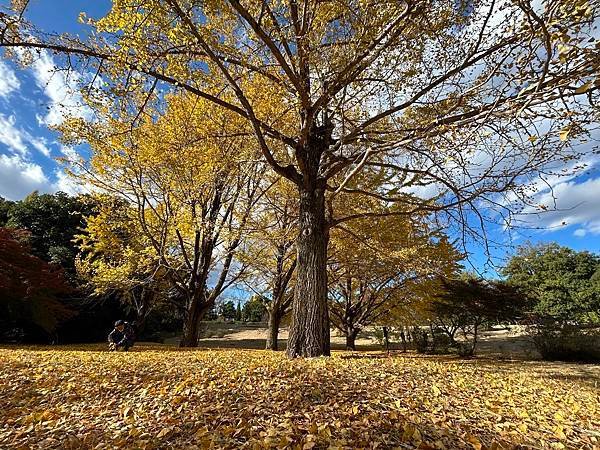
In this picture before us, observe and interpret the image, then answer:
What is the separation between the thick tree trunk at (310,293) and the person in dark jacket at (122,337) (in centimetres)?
580

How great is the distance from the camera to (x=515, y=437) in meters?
2.64

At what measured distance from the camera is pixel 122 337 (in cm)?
953

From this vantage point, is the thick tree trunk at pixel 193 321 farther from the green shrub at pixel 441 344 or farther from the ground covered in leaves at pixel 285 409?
the green shrub at pixel 441 344

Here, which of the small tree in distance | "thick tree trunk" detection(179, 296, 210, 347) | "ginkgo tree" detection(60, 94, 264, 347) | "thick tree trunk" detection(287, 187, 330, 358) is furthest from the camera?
the small tree in distance

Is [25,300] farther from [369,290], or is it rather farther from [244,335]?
[244,335]

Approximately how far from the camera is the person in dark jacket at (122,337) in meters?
9.21

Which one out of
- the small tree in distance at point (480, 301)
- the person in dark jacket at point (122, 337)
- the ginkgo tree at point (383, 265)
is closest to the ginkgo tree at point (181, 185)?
the person in dark jacket at point (122, 337)

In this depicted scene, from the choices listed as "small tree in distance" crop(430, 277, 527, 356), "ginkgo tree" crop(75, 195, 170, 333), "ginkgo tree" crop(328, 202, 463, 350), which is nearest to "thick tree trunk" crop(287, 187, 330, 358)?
"ginkgo tree" crop(328, 202, 463, 350)

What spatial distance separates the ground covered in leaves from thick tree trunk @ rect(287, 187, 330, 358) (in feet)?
3.47

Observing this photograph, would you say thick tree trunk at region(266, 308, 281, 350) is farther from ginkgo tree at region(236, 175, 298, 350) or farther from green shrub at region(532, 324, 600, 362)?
green shrub at region(532, 324, 600, 362)

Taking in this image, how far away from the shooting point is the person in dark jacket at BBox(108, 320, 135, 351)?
921 cm

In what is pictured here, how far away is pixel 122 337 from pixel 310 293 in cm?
664

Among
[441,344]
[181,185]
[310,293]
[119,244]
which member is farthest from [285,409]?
[441,344]

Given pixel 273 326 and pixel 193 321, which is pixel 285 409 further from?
pixel 273 326
